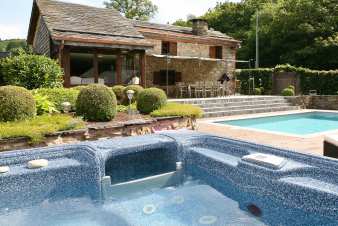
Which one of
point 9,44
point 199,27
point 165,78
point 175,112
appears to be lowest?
point 175,112

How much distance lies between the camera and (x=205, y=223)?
15.3 feet

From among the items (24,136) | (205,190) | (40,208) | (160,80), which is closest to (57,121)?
(24,136)

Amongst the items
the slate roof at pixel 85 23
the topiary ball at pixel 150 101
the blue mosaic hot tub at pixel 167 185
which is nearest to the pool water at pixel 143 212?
the blue mosaic hot tub at pixel 167 185

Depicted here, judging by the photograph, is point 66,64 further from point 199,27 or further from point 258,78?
point 258,78

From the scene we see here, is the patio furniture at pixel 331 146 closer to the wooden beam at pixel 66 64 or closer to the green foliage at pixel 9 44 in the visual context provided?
→ the wooden beam at pixel 66 64

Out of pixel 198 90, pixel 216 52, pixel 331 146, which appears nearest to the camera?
pixel 331 146

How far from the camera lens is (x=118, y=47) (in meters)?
15.8

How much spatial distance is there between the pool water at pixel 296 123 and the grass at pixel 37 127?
7.55 m

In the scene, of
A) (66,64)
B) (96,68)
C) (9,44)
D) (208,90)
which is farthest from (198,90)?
(9,44)

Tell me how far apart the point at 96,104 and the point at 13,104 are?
2.11 meters

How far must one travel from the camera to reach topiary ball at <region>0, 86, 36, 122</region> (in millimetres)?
7809

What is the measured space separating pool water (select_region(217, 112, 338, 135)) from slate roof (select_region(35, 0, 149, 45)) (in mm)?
6604

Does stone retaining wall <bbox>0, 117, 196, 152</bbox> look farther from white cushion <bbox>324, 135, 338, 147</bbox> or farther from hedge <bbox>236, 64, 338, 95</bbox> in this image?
hedge <bbox>236, 64, 338, 95</bbox>

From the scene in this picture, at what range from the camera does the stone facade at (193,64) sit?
824 inches
